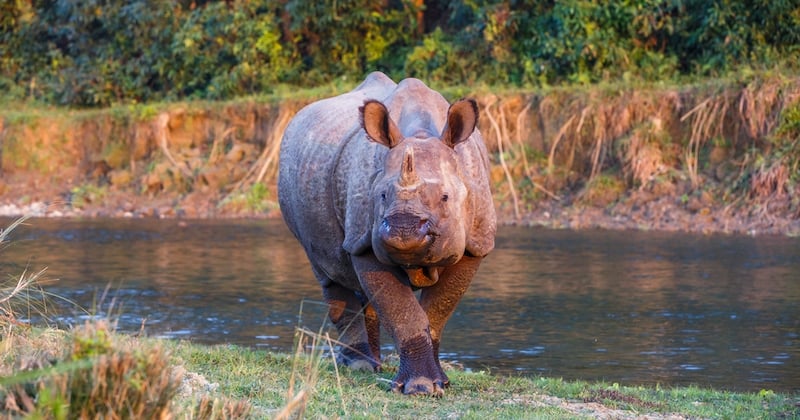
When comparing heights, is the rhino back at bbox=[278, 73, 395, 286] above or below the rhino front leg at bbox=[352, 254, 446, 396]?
above

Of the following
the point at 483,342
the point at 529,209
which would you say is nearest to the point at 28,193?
the point at 529,209

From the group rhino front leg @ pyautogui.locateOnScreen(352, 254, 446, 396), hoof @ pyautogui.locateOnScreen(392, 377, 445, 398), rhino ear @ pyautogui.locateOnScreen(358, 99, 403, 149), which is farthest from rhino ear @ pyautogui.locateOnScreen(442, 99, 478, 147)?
hoof @ pyautogui.locateOnScreen(392, 377, 445, 398)

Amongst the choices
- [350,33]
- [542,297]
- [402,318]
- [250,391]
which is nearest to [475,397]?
[402,318]

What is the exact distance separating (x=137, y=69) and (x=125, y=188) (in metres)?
4.91

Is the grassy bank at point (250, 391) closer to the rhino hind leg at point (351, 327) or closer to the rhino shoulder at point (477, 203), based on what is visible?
the rhino hind leg at point (351, 327)

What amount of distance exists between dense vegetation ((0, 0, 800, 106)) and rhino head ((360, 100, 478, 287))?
1402 centimetres

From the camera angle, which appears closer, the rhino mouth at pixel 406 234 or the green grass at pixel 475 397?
the green grass at pixel 475 397

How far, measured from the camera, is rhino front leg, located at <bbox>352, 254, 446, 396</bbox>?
8.11 meters

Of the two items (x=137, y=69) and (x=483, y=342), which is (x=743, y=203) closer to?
(x=483, y=342)

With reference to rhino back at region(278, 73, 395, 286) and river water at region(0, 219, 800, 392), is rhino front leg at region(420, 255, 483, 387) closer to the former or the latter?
rhino back at region(278, 73, 395, 286)

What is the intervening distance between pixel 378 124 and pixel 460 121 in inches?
19.6

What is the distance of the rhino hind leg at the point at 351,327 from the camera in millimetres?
9547

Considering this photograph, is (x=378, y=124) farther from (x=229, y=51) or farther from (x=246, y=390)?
(x=229, y=51)

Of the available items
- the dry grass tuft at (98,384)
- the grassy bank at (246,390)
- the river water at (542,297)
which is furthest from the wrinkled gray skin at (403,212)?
the dry grass tuft at (98,384)
